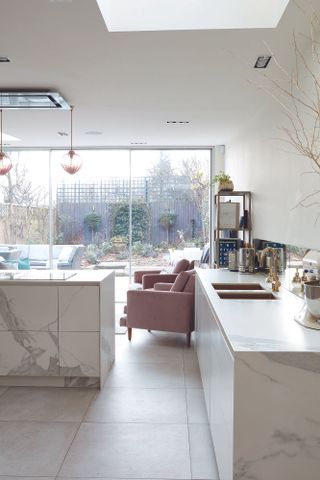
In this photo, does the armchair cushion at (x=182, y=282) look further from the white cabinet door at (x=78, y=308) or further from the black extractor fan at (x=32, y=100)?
the black extractor fan at (x=32, y=100)

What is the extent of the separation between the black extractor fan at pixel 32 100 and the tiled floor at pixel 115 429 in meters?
2.67

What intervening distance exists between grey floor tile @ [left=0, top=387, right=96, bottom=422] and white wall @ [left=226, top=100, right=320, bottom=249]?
6.84 ft

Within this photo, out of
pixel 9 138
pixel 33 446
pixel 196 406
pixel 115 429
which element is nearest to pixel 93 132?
pixel 9 138

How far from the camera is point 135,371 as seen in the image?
3.96 meters

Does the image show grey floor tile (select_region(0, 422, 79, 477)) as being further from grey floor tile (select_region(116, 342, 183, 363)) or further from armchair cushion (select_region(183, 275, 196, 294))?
armchair cushion (select_region(183, 275, 196, 294))

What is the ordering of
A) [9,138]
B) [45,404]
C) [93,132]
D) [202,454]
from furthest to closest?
[9,138]
[93,132]
[45,404]
[202,454]

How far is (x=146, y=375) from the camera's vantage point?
3.86 m

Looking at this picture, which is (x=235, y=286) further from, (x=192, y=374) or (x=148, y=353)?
(x=148, y=353)

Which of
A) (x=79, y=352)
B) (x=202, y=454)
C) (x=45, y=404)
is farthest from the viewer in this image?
(x=79, y=352)

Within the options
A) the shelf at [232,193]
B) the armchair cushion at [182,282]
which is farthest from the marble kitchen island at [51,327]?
the shelf at [232,193]

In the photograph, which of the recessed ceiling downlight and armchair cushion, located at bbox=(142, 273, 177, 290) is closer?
armchair cushion, located at bbox=(142, 273, 177, 290)

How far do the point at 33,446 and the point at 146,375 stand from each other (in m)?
1.40

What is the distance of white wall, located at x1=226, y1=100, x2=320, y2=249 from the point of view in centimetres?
299

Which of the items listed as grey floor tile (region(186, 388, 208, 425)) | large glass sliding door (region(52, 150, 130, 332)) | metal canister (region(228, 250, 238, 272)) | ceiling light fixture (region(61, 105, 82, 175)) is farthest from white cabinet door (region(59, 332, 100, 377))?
large glass sliding door (region(52, 150, 130, 332))
